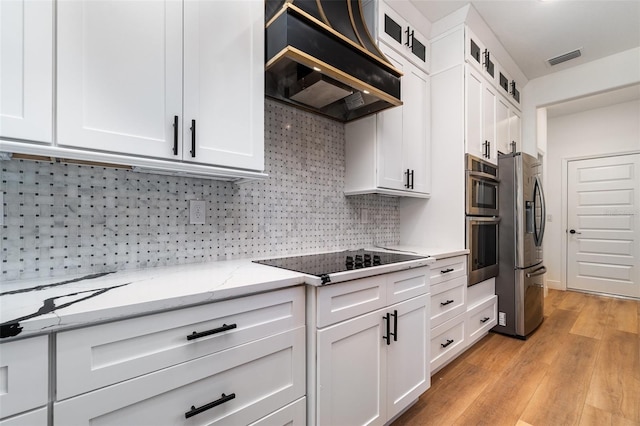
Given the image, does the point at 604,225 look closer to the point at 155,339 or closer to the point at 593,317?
the point at 593,317

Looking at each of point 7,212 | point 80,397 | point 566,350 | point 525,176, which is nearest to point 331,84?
point 7,212

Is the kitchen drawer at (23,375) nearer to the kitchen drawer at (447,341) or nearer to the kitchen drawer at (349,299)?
the kitchen drawer at (349,299)

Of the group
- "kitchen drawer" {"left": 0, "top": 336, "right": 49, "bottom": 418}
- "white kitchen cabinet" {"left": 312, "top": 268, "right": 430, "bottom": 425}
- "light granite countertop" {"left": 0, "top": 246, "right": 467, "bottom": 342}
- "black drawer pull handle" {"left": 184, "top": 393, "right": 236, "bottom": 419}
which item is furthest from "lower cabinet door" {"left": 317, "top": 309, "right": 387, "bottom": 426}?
"kitchen drawer" {"left": 0, "top": 336, "right": 49, "bottom": 418}

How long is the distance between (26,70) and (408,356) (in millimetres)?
1985

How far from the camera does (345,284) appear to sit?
1289mm

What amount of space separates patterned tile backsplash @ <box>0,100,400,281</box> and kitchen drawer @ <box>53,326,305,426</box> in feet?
2.10

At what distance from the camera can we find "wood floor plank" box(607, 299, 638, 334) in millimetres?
3044

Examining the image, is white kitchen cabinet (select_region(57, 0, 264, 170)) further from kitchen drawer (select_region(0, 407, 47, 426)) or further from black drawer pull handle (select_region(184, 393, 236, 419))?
black drawer pull handle (select_region(184, 393, 236, 419))

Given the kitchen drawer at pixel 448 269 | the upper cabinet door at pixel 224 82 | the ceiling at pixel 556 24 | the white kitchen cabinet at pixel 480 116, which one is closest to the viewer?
the upper cabinet door at pixel 224 82

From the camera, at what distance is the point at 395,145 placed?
7.32 feet

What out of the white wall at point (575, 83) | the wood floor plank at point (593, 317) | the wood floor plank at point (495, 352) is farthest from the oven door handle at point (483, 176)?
the wood floor plank at point (593, 317)

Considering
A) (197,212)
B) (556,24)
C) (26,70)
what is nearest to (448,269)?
(197,212)

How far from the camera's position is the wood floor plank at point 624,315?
304 centimetres

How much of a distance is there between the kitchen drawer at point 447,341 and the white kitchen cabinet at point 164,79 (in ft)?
5.66
